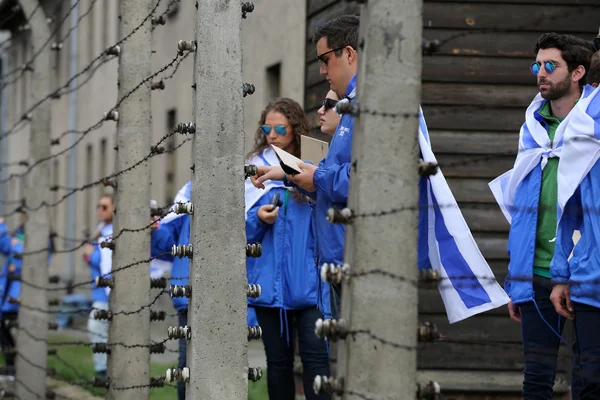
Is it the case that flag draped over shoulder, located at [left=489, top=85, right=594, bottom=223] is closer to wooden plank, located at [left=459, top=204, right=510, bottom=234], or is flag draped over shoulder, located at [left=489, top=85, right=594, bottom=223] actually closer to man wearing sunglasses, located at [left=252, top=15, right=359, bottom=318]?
man wearing sunglasses, located at [left=252, top=15, right=359, bottom=318]

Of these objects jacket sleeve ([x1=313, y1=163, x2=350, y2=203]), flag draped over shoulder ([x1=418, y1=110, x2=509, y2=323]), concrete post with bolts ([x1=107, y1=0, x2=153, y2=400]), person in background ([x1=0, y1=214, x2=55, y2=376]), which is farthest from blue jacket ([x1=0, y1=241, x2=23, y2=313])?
flag draped over shoulder ([x1=418, y1=110, x2=509, y2=323])

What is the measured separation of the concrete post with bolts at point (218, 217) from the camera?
518cm

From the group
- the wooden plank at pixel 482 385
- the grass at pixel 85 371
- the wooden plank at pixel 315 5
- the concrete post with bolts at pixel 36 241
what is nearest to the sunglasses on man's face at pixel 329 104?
the grass at pixel 85 371

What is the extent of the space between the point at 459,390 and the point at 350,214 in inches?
234

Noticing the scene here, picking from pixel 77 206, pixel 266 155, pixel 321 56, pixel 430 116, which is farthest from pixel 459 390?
pixel 77 206

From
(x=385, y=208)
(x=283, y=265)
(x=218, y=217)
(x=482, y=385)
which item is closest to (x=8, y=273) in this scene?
(x=482, y=385)

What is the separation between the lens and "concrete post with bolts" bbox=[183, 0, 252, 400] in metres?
5.18

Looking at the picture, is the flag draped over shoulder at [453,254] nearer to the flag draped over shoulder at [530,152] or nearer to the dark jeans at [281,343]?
the flag draped over shoulder at [530,152]

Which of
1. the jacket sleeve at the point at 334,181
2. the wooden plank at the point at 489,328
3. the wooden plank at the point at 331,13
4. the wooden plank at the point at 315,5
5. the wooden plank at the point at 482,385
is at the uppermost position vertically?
the wooden plank at the point at 315,5

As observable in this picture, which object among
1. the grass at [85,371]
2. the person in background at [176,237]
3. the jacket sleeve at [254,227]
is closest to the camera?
the jacket sleeve at [254,227]

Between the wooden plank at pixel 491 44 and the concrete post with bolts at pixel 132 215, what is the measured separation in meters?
3.24

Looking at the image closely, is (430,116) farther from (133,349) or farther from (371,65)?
(371,65)

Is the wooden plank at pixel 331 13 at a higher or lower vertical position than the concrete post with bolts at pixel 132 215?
higher

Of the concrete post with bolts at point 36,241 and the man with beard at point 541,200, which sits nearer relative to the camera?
the man with beard at point 541,200
